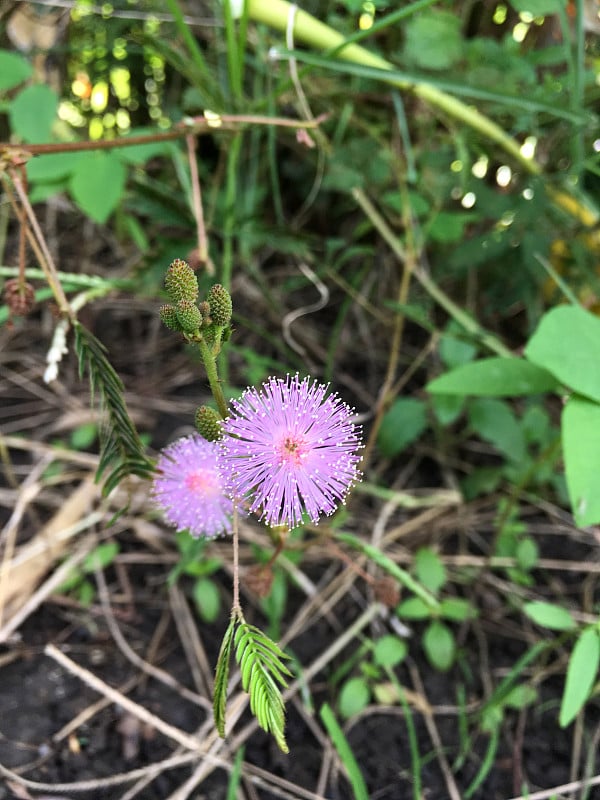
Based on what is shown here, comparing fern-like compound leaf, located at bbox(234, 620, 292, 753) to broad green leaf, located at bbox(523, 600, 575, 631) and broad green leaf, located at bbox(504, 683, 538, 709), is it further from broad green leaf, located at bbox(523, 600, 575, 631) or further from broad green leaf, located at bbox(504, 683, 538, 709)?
broad green leaf, located at bbox(504, 683, 538, 709)

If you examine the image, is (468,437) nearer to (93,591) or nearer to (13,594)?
(93,591)

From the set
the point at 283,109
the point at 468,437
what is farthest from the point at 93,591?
the point at 283,109

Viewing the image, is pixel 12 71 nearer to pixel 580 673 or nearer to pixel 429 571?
pixel 429 571

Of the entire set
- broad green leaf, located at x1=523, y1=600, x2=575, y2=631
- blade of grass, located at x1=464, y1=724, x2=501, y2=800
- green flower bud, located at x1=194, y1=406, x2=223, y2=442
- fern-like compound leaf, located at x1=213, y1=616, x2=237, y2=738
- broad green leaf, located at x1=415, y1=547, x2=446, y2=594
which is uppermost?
green flower bud, located at x1=194, y1=406, x2=223, y2=442

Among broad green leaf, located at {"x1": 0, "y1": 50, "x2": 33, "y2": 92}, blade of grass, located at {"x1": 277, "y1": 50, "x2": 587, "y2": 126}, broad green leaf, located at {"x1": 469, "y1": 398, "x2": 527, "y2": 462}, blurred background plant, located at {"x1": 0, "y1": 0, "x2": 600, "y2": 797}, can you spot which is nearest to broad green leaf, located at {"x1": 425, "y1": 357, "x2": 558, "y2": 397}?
A: blurred background plant, located at {"x1": 0, "y1": 0, "x2": 600, "y2": 797}

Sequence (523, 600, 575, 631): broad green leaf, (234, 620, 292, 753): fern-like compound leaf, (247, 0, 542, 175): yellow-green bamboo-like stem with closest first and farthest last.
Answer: (234, 620, 292, 753): fern-like compound leaf, (523, 600, 575, 631): broad green leaf, (247, 0, 542, 175): yellow-green bamboo-like stem

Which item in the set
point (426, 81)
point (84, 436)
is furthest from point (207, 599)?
point (426, 81)

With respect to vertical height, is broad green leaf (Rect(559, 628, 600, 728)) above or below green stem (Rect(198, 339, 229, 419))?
below
